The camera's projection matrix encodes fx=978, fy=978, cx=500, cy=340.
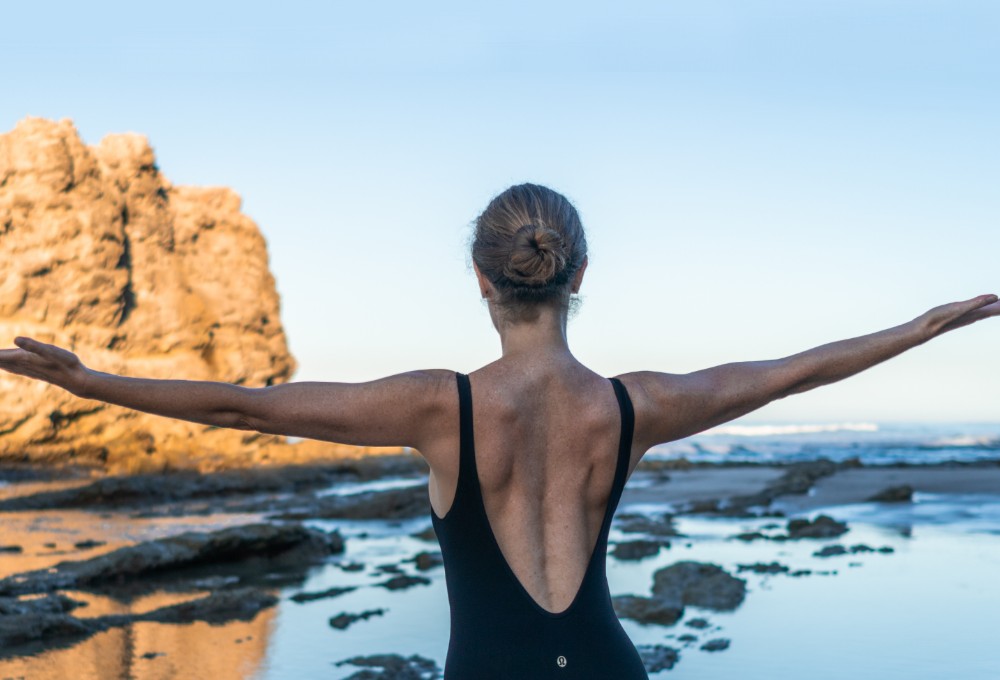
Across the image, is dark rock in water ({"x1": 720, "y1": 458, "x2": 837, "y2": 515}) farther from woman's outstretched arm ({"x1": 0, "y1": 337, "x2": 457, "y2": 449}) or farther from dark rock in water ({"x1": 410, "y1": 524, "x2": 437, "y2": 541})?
woman's outstretched arm ({"x1": 0, "y1": 337, "x2": 457, "y2": 449})

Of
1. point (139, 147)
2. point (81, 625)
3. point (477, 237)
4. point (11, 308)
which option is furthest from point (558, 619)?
point (139, 147)

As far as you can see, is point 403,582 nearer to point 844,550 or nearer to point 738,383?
→ point 844,550

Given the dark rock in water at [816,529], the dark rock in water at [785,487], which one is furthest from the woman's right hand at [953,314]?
the dark rock in water at [785,487]

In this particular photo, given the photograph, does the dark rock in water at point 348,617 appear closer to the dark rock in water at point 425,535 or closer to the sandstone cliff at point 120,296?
the dark rock in water at point 425,535

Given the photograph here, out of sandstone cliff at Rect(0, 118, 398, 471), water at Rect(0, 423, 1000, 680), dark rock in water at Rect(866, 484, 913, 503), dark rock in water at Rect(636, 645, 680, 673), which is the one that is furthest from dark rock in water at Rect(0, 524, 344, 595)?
sandstone cliff at Rect(0, 118, 398, 471)

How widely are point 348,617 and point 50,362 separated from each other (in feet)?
17.1

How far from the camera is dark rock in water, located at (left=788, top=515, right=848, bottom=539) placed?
35.7ft

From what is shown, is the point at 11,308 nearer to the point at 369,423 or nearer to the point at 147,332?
the point at 147,332

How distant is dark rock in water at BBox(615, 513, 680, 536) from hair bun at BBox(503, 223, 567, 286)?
9926 millimetres

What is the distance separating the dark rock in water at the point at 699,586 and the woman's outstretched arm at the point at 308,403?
549 cm

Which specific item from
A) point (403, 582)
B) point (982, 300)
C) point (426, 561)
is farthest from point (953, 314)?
point (426, 561)

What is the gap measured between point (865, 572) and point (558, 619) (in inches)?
284

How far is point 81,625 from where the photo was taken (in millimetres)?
6285

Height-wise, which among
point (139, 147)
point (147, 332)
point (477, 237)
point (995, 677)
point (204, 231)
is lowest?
point (995, 677)
